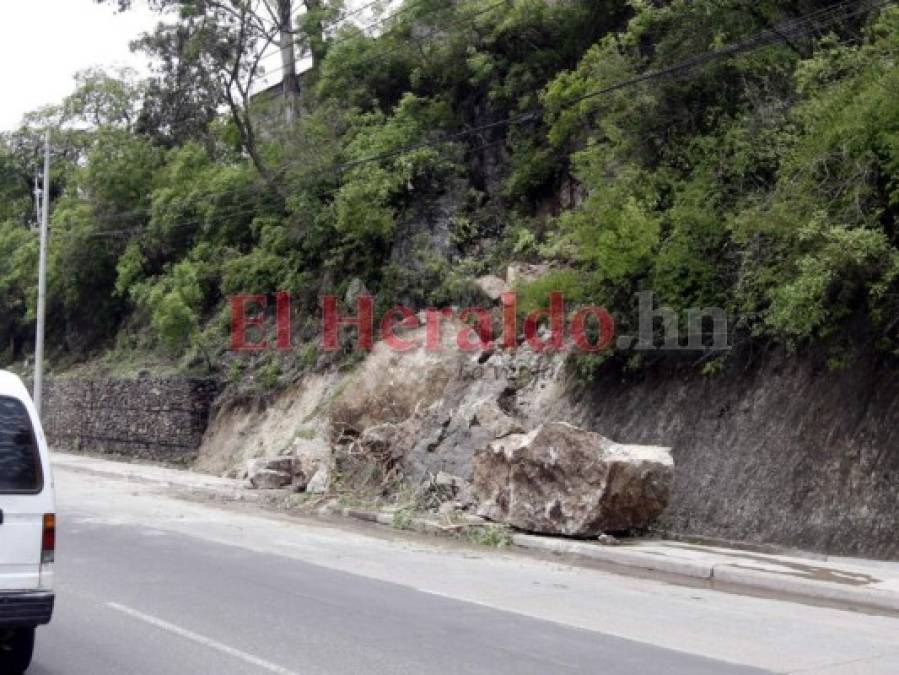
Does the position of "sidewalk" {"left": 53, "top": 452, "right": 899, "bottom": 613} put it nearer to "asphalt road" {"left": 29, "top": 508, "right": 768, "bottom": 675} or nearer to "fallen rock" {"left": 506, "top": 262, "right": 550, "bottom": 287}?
"asphalt road" {"left": 29, "top": 508, "right": 768, "bottom": 675}

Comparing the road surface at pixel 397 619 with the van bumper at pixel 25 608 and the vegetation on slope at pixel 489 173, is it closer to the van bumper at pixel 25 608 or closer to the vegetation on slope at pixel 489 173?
the van bumper at pixel 25 608

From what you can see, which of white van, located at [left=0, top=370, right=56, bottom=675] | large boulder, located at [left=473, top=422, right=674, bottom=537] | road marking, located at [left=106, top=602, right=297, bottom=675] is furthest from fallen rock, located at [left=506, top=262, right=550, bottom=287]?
white van, located at [left=0, top=370, right=56, bottom=675]

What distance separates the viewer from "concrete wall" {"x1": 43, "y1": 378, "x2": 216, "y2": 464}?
27594 mm

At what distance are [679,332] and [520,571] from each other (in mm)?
5546

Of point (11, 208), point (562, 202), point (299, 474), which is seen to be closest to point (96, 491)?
point (299, 474)

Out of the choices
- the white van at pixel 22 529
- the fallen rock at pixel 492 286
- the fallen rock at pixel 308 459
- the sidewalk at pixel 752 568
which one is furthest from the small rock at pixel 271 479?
the white van at pixel 22 529

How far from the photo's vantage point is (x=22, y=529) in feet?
21.9

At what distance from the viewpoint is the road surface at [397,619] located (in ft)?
24.8

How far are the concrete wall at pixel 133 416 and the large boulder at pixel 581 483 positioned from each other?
14517mm

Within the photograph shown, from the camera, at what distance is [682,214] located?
16156mm

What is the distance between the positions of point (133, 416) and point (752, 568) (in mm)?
21587

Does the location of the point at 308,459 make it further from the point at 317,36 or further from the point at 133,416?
the point at 317,36

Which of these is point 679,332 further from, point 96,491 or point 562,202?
point 96,491

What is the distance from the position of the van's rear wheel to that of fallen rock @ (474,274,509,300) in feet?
50.9
